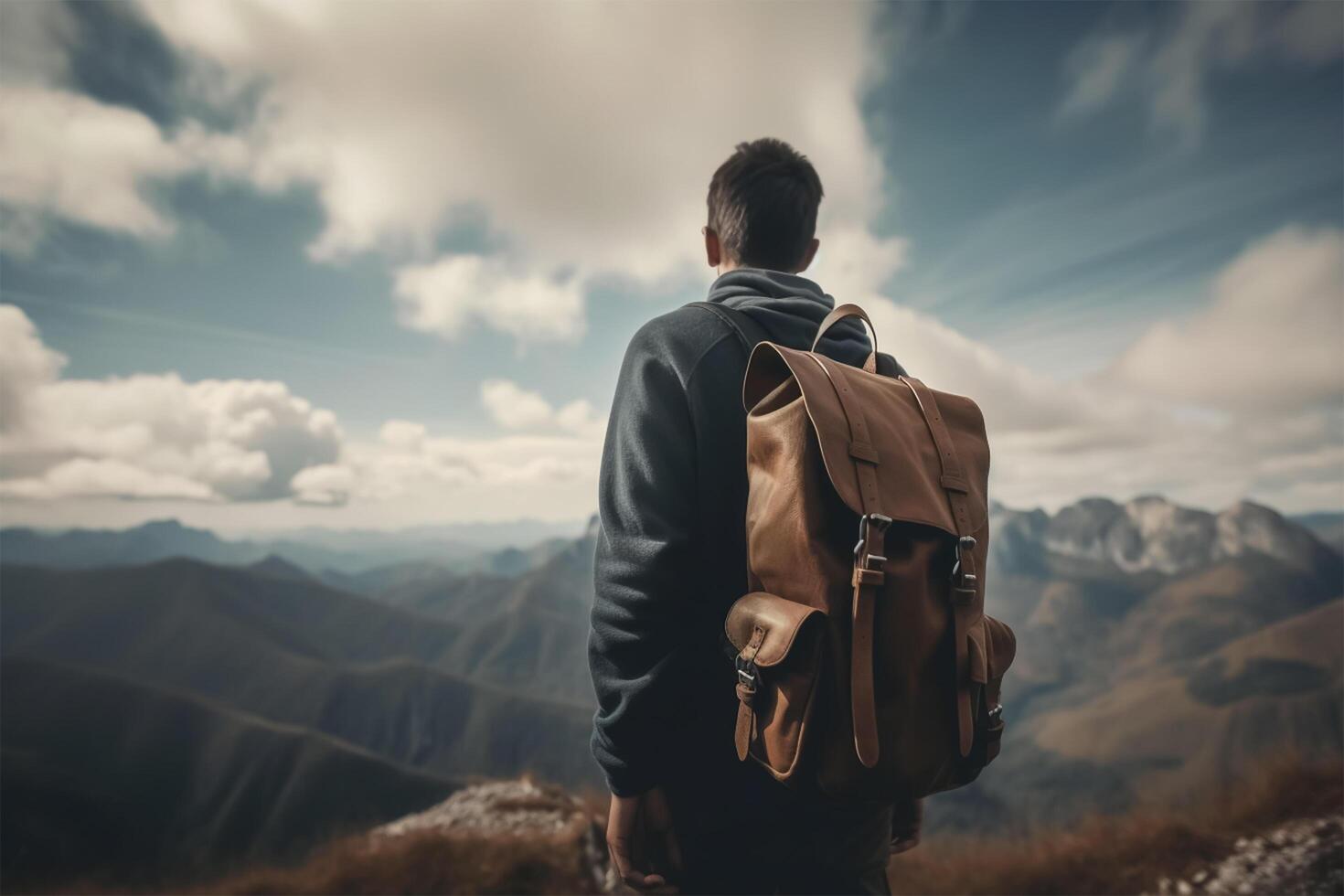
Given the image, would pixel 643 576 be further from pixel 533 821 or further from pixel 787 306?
pixel 533 821

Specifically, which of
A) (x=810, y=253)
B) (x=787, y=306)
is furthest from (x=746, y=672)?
(x=810, y=253)

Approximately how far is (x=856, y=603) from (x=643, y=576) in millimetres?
580

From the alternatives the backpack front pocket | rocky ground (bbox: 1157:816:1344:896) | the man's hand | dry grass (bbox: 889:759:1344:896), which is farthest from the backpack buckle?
dry grass (bbox: 889:759:1344:896)

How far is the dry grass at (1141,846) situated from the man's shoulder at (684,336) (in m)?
7.56

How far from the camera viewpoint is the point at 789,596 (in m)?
1.57

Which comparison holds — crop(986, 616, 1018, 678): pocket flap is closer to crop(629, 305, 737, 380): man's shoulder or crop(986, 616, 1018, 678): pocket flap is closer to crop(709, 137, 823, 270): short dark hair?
crop(629, 305, 737, 380): man's shoulder

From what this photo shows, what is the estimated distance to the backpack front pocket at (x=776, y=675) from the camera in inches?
58.6

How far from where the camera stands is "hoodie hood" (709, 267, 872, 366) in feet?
6.39

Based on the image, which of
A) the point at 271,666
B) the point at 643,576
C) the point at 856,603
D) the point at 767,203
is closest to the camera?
the point at 856,603

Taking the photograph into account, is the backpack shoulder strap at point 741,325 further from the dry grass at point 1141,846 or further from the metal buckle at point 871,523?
the dry grass at point 1141,846

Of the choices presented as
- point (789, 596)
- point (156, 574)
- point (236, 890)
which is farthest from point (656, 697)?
point (156, 574)

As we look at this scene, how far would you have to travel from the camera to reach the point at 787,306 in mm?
1954

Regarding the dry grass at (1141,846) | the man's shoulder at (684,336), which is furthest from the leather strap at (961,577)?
the dry grass at (1141,846)

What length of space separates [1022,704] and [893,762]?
219m
